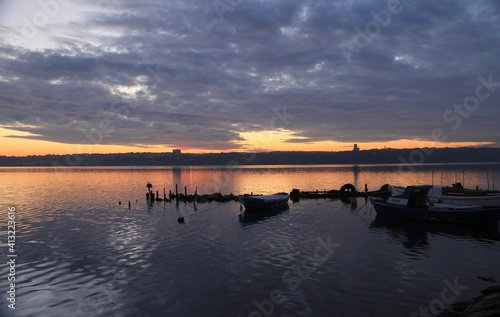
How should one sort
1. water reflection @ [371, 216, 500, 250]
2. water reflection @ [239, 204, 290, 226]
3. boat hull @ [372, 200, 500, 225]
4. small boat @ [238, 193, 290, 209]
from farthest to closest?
small boat @ [238, 193, 290, 209] < water reflection @ [239, 204, 290, 226] < boat hull @ [372, 200, 500, 225] < water reflection @ [371, 216, 500, 250]

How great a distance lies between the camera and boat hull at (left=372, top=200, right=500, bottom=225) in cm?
2841

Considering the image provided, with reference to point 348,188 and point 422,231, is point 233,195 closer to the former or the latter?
point 348,188

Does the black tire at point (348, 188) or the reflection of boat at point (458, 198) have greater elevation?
the reflection of boat at point (458, 198)

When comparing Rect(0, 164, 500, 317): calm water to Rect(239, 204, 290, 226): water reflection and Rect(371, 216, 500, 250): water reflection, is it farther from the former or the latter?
Rect(239, 204, 290, 226): water reflection

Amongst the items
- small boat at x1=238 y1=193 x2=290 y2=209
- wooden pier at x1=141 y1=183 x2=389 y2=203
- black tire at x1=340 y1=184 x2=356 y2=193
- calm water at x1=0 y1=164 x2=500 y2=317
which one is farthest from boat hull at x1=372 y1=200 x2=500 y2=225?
black tire at x1=340 y1=184 x2=356 y2=193

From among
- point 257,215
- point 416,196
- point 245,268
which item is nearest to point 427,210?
point 416,196

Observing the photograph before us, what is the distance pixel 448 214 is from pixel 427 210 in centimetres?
187

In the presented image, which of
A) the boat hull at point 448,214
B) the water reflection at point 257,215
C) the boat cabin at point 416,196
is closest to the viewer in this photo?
the boat hull at point 448,214

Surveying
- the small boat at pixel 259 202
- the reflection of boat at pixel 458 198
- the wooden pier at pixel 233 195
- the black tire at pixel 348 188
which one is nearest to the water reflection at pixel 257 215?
the small boat at pixel 259 202

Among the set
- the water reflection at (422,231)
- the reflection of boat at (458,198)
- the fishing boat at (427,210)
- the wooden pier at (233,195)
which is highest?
the reflection of boat at (458,198)

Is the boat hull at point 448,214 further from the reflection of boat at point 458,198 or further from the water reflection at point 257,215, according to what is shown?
the water reflection at point 257,215

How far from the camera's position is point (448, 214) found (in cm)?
2994

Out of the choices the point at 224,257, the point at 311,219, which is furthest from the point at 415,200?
the point at 224,257

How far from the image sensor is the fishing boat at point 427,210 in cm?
2853
